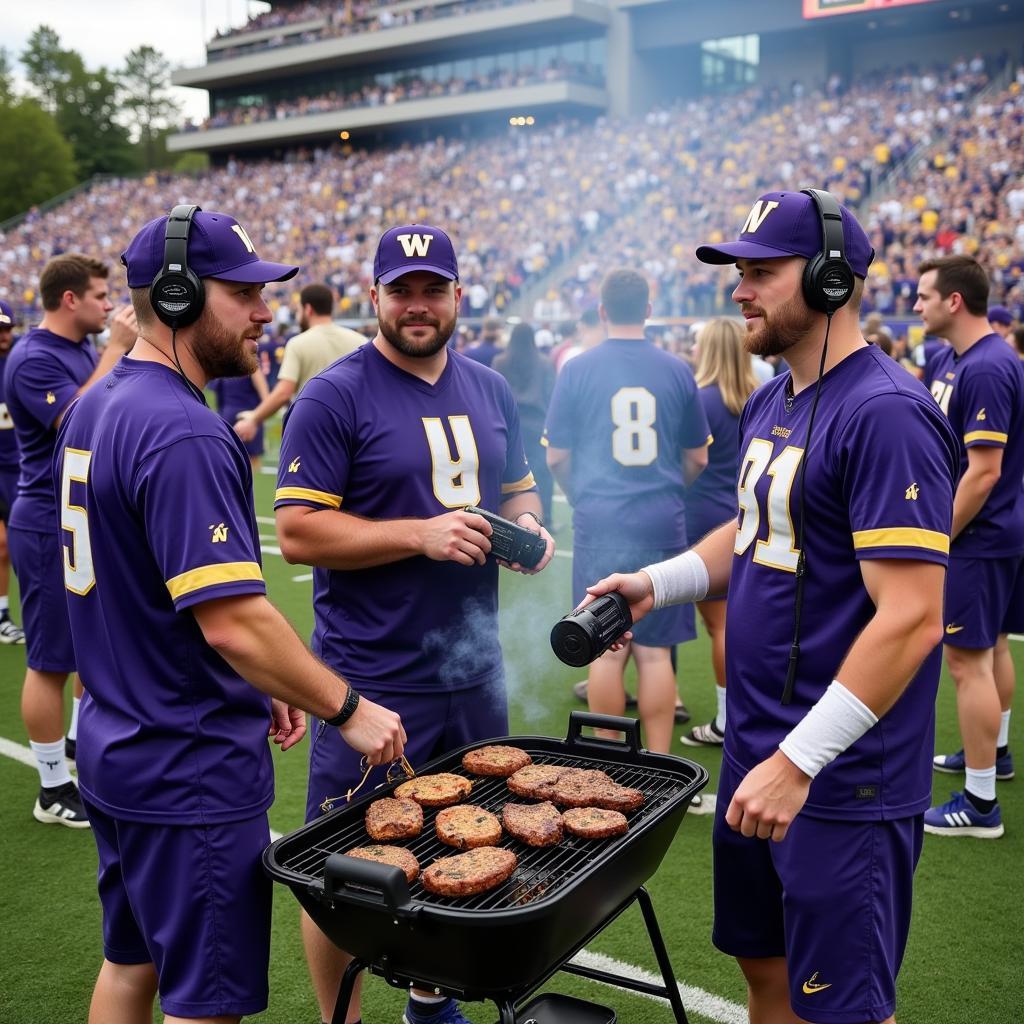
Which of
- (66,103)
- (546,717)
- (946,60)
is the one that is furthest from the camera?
(66,103)

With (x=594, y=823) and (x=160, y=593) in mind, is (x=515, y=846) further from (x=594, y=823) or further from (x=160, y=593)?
(x=160, y=593)

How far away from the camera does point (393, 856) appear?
2.24 metres

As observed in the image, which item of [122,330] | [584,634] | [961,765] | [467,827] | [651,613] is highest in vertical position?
[122,330]

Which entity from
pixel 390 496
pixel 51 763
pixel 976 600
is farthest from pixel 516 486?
pixel 51 763

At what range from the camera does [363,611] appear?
3.14 metres

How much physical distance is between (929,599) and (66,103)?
8559 centimetres

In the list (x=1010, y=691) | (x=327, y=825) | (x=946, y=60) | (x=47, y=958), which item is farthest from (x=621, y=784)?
(x=946, y=60)

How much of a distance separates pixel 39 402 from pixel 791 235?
3.75 m

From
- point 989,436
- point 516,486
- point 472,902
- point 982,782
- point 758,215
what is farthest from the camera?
point 982,782

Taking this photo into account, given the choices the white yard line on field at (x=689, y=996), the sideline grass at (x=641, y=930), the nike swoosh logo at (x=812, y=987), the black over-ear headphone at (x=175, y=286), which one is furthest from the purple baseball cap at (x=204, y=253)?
the sideline grass at (x=641, y=930)

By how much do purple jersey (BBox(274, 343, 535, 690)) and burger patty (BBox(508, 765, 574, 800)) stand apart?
1.72 feet

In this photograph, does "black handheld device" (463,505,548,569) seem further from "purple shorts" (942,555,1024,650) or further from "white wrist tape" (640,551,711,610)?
"purple shorts" (942,555,1024,650)

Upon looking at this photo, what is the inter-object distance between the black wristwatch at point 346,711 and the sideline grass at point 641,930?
1486mm

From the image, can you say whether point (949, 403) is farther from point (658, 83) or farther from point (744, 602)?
point (658, 83)
